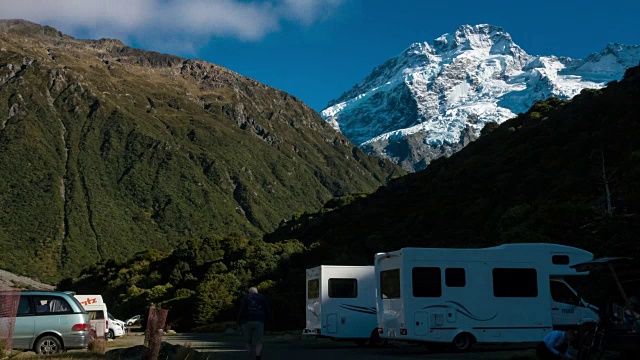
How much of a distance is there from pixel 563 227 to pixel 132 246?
121 meters

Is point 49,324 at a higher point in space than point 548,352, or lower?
higher

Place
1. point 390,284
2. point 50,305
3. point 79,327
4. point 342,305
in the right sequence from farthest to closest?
point 342,305 → point 390,284 → point 50,305 → point 79,327

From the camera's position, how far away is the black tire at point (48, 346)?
16.7 m

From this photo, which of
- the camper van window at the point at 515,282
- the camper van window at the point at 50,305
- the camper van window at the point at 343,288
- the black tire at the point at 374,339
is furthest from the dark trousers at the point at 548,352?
the camper van window at the point at 50,305

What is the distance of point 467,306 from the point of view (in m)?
19.1

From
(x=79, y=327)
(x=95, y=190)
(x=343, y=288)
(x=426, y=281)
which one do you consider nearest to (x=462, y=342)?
(x=426, y=281)

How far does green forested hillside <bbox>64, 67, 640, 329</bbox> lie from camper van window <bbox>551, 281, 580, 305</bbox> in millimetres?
7100

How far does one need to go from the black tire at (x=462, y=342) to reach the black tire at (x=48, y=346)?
417 inches

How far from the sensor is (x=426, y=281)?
1889 cm

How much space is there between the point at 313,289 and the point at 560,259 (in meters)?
8.68

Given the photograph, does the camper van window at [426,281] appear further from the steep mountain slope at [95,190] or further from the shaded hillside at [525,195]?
the steep mountain slope at [95,190]

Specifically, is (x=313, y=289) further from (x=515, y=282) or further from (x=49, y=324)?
(x=49, y=324)

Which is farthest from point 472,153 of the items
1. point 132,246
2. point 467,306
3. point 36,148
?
point 36,148

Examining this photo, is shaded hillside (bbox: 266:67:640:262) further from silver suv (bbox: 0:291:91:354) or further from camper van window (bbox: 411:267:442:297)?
silver suv (bbox: 0:291:91:354)
